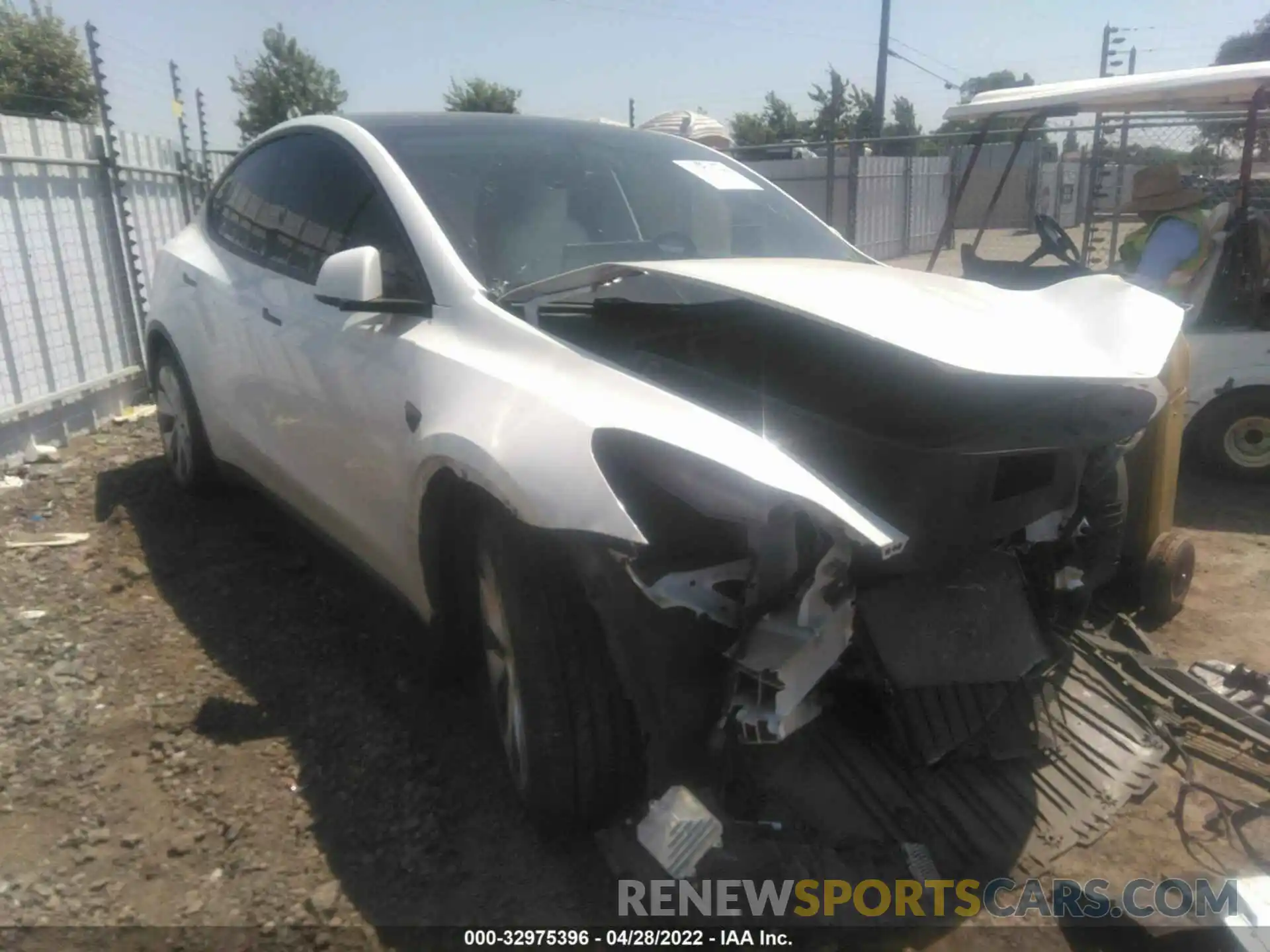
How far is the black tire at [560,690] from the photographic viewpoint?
2.17m

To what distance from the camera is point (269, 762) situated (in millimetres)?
2781

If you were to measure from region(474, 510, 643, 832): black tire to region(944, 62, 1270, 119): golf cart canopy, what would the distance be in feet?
16.9

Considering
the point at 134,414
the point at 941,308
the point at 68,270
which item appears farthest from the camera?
the point at 134,414

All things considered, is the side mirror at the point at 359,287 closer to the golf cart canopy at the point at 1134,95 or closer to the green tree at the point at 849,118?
the golf cart canopy at the point at 1134,95

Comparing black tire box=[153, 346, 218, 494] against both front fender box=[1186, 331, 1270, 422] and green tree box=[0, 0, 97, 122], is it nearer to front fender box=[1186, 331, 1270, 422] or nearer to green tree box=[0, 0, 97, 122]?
front fender box=[1186, 331, 1270, 422]

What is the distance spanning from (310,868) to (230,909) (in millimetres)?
195

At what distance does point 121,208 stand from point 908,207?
1535cm

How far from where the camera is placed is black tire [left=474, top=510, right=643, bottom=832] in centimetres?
217

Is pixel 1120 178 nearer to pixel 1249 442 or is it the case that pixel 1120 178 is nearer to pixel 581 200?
pixel 1249 442

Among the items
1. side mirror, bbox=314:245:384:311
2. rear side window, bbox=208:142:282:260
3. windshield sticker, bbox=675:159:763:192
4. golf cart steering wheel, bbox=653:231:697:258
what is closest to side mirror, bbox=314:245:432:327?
side mirror, bbox=314:245:384:311

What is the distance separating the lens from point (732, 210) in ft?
11.5

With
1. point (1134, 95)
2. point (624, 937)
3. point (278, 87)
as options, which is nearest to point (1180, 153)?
point (1134, 95)

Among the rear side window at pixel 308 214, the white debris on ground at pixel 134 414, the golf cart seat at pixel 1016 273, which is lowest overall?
the white debris on ground at pixel 134 414

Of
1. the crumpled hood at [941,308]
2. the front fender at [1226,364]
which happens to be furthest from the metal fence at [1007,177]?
the crumpled hood at [941,308]
